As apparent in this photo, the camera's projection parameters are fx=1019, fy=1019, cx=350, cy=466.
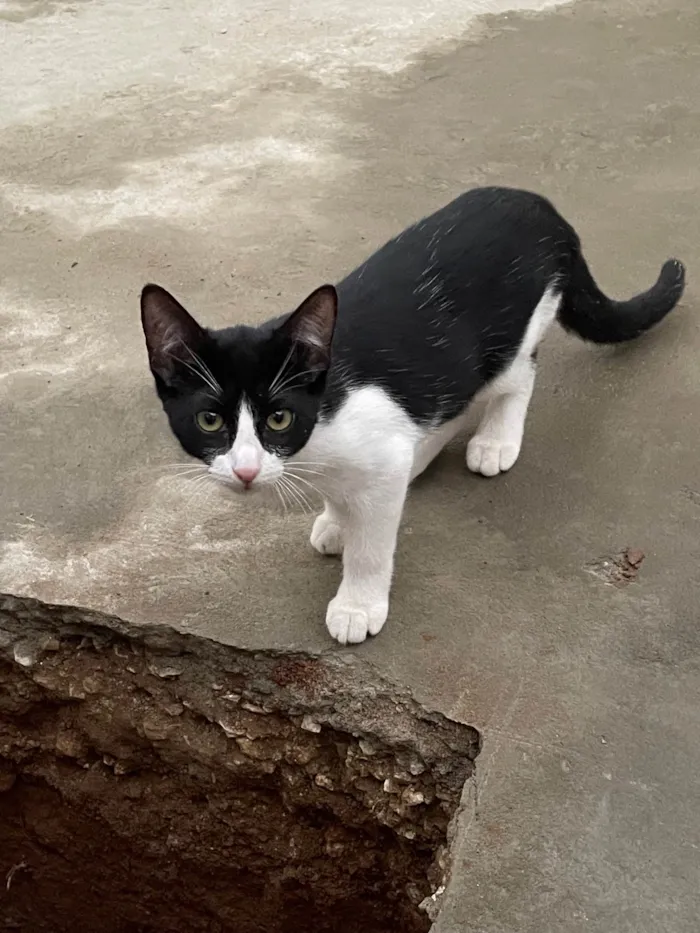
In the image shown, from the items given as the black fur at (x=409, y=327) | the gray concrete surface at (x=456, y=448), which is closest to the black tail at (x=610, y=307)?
the black fur at (x=409, y=327)

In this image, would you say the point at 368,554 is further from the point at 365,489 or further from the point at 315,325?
the point at 315,325

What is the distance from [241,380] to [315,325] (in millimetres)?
155

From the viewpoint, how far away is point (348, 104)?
4.38 metres

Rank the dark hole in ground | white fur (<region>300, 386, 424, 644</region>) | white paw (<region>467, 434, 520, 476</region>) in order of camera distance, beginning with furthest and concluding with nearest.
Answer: white paw (<region>467, 434, 520, 476</region>)
the dark hole in ground
white fur (<region>300, 386, 424, 644</region>)

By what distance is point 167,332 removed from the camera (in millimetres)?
1688

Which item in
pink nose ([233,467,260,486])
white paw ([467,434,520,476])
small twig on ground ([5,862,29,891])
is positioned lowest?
small twig on ground ([5,862,29,891])

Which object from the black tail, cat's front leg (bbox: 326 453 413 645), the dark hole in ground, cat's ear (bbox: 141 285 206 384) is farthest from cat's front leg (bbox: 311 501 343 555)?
the black tail

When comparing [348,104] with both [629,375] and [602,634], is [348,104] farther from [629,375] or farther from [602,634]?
[602,634]

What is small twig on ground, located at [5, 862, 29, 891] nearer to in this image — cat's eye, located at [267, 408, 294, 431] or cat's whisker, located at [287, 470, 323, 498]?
cat's whisker, located at [287, 470, 323, 498]

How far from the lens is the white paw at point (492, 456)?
2495 millimetres

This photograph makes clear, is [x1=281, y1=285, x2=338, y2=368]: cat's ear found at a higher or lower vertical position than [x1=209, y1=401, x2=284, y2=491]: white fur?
higher

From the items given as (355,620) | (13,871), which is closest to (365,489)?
(355,620)

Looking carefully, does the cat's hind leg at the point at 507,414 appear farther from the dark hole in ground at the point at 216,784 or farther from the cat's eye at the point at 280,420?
the cat's eye at the point at 280,420

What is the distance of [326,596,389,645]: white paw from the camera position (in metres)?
2.11
